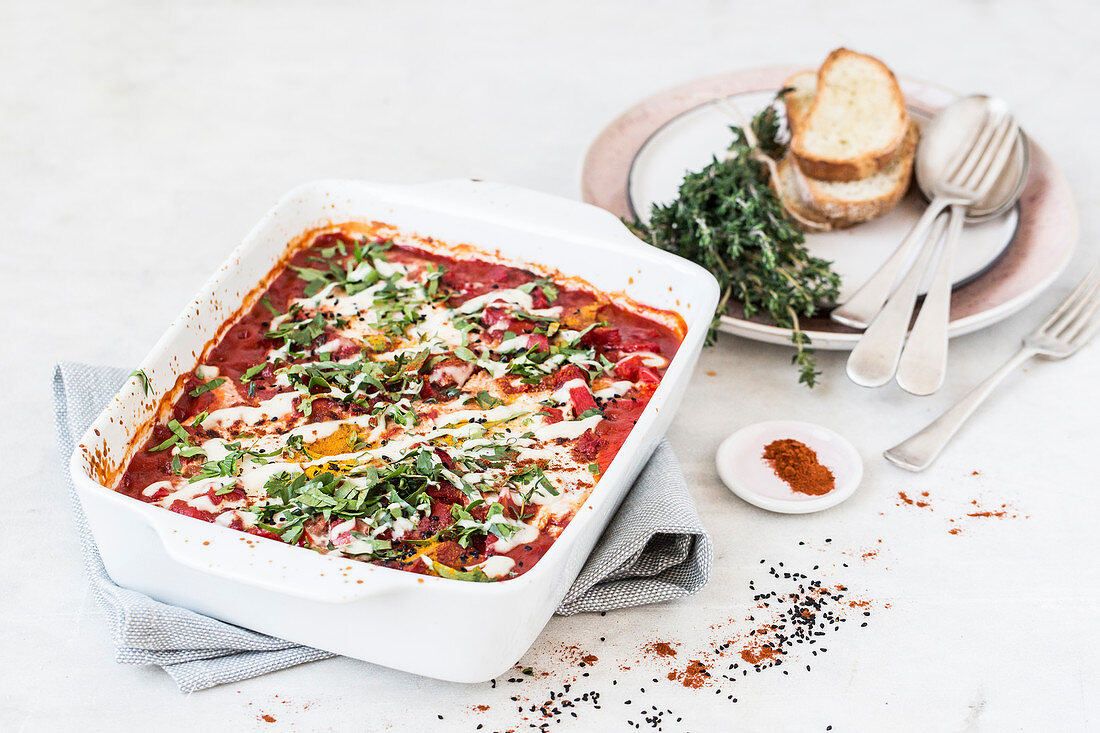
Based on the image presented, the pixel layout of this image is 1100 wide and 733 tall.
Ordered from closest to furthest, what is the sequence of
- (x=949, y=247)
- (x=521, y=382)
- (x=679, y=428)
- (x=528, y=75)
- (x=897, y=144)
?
(x=521, y=382)
(x=679, y=428)
(x=949, y=247)
(x=897, y=144)
(x=528, y=75)

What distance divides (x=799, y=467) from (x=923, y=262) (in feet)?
2.82

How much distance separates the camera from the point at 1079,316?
3.55m

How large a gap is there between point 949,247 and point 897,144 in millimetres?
438

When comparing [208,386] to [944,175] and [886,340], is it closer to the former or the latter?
[886,340]

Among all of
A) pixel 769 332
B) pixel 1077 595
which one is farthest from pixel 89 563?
pixel 1077 595

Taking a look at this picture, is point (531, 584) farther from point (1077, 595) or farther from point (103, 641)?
point (1077, 595)

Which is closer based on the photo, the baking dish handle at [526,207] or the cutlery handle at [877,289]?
the baking dish handle at [526,207]

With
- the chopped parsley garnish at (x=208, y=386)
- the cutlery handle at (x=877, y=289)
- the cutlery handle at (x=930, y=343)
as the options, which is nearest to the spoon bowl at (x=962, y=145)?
the cutlery handle at (x=877, y=289)

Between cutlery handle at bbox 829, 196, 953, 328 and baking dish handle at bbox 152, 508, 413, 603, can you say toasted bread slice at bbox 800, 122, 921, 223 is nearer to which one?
cutlery handle at bbox 829, 196, 953, 328

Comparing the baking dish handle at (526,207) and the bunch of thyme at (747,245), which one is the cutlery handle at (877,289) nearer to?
the bunch of thyme at (747,245)

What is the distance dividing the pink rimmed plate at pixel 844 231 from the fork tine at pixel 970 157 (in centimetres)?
17

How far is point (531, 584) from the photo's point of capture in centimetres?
224

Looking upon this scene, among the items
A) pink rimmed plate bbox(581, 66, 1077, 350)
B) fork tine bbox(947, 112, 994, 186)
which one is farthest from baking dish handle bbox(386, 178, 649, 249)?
fork tine bbox(947, 112, 994, 186)

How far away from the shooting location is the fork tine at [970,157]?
12.3ft
